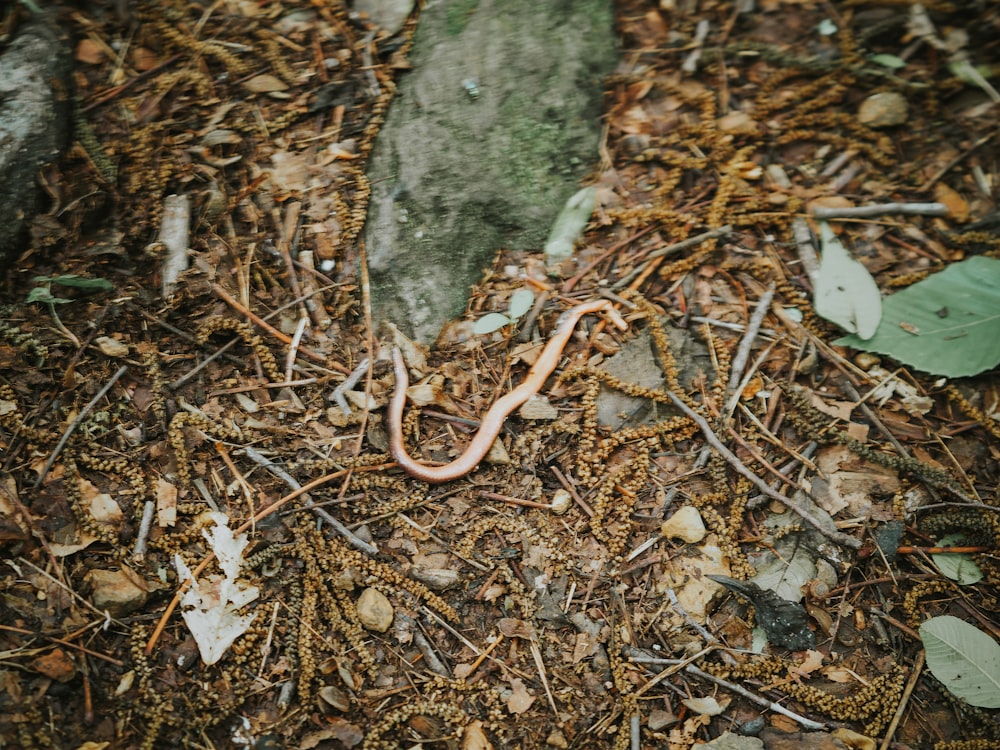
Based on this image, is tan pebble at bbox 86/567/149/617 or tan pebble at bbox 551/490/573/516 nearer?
tan pebble at bbox 86/567/149/617

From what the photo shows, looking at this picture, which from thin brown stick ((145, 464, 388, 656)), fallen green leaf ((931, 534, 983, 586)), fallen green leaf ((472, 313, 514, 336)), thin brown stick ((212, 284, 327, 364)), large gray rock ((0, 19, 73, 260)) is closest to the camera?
thin brown stick ((145, 464, 388, 656))

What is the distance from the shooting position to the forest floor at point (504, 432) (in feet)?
7.20

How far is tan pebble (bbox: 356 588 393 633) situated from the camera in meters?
2.26

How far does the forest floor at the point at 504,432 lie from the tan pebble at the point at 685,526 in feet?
0.04

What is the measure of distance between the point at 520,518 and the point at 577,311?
3.03 ft

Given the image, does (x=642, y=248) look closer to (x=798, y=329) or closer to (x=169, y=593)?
(x=798, y=329)

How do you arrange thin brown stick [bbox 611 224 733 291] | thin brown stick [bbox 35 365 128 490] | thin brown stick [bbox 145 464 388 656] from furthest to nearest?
thin brown stick [bbox 611 224 733 291] < thin brown stick [bbox 35 365 128 490] < thin brown stick [bbox 145 464 388 656]

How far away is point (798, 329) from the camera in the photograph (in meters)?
2.79

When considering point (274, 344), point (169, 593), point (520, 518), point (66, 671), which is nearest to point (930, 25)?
point (520, 518)

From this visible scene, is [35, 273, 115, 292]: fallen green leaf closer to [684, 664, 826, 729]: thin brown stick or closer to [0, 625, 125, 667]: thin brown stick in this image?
[0, 625, 125, 667]: thin brown stick

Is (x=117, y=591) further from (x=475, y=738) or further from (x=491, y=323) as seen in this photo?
(x=491, y=323)

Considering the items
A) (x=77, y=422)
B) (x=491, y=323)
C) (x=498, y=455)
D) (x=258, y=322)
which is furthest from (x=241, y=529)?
(x=491, y=323)

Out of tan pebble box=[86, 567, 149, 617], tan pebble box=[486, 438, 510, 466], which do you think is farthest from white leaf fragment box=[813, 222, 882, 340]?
tan pebble box=[86, 567, 149, 617]

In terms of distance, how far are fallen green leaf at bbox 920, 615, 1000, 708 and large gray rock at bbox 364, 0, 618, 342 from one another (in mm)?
2175
